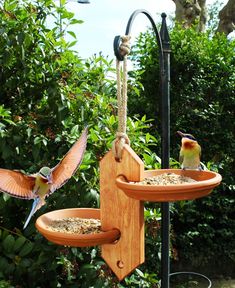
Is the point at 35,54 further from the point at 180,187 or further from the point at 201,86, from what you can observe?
the point at 201,86

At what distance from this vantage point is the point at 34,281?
2467 millimetres

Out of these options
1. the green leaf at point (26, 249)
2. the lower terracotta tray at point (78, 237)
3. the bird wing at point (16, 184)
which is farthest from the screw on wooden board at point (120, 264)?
the green leaf at point (26, 249)

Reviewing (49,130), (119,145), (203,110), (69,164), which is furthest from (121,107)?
(203,110)

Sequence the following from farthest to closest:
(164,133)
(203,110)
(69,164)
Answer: (203,110)
(164,133)
(69,164)

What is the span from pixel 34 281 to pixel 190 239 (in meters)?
2.36

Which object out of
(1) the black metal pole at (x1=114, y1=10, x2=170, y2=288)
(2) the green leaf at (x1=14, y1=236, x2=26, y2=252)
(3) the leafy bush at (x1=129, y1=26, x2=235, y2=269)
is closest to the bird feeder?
(1) the black metal pole at (x1=114, y1=10, x2=170, y2=288)

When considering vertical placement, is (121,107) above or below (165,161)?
above

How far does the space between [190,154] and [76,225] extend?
1.67 feet

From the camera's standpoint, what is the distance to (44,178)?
154cm

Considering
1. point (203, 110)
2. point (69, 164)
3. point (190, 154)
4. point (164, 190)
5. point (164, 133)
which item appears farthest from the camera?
point (203, 110)

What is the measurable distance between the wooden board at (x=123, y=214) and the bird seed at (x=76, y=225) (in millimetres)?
56

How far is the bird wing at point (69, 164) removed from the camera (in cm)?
151

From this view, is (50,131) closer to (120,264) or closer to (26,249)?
(26,249)

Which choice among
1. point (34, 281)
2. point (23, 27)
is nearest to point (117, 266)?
point (34, 281)
